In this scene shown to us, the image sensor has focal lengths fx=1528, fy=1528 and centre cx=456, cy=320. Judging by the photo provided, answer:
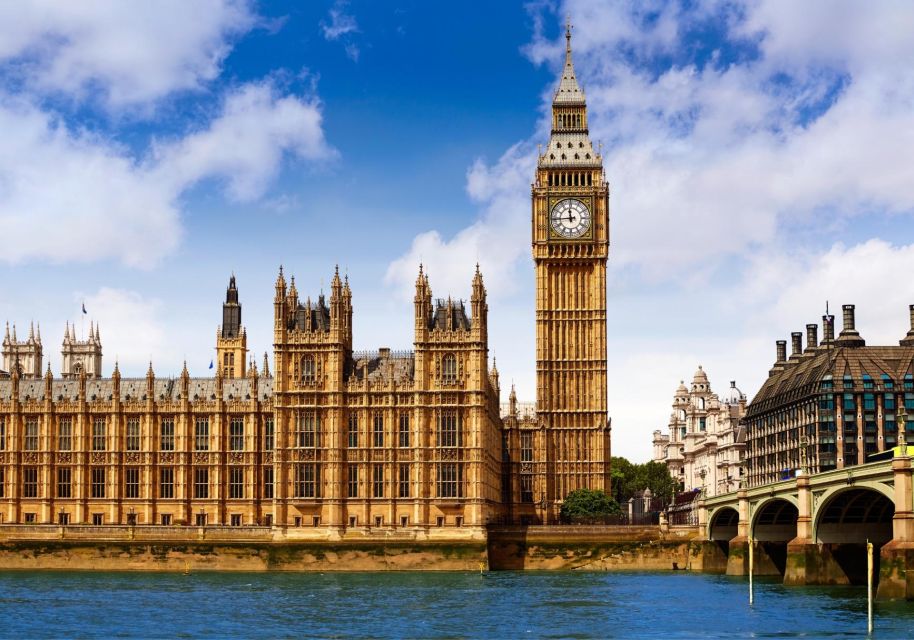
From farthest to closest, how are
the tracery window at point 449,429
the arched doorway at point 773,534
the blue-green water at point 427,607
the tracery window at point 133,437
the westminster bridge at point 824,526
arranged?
the tracery window at point 133,437 → the tracery window at point 449,429 → the arched doorway at point 773,534 → the westminster bridge at point 824,526 → the blue-green water at point 427,607

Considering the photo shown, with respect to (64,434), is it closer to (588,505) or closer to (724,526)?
(588,505)

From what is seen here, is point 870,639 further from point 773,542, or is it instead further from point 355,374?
point 355,374

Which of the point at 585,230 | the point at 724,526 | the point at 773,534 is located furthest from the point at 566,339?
the point at 773,534

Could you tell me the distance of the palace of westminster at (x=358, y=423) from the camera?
131 metres

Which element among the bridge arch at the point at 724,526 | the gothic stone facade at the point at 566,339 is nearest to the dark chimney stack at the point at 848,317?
the gothic stone facade at the point at 566,339

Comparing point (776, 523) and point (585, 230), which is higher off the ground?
point (585, 230)

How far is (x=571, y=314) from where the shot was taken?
535ft

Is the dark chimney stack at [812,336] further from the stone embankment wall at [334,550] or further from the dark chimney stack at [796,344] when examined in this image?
the stone embankment wall at [334,550]

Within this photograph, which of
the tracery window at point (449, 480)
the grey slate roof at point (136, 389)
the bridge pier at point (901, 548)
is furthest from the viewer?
the grey slate roof at point (136, 389)

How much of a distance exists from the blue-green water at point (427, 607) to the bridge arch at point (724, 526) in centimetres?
1652

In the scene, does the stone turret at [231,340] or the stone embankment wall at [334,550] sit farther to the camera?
the stone turret at [231,340]

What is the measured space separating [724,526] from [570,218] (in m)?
41.7

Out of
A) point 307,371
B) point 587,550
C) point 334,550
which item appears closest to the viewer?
point 334,550

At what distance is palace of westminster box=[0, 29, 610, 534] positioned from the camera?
131 m
